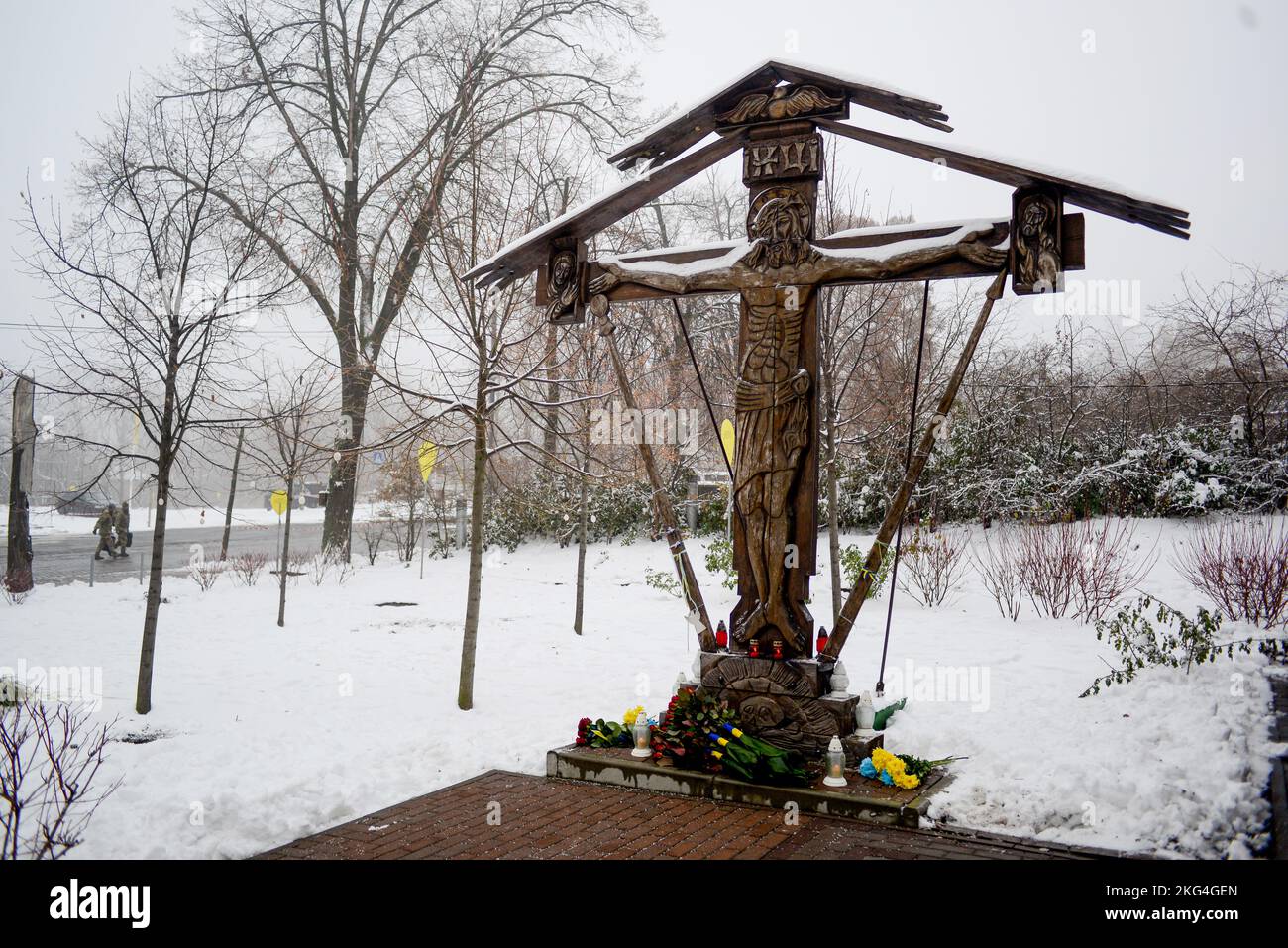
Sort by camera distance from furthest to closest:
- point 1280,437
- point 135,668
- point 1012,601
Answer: point 1280,437
point 1012,601
point 135,668

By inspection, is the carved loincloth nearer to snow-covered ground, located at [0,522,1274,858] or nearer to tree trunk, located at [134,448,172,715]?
snow-covered ground, located at [0,522,1274,858]

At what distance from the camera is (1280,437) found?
1384 cm

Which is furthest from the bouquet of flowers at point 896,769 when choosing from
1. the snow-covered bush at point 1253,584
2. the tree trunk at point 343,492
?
the tree trunk at point 343,492

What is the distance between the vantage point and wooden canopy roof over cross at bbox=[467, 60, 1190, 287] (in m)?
5.39

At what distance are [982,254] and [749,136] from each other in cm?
193

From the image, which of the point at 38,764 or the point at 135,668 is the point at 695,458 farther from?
the point at 38,764

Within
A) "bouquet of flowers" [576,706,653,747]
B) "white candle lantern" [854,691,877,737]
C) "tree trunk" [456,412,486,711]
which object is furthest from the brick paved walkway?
"tree trunk" [456,412,486,711]

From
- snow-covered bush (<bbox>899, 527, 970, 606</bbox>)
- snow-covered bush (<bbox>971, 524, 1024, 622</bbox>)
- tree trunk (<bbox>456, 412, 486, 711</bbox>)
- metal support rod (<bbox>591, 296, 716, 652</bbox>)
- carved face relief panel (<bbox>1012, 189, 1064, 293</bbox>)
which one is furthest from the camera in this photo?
snow-covered bush (<bbox>899, 527, 970, 606</bbox>)

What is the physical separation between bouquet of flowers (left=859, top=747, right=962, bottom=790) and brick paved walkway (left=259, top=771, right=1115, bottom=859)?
1.52 ft

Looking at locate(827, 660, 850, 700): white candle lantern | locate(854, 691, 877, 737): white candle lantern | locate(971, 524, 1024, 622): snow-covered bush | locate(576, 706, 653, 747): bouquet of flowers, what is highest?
locate(971, 524, 1024, 622): snow-covered bush

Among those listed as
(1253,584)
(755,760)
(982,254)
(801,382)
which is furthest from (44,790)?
(1253,584)

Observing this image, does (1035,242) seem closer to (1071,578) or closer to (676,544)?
(676,544)
